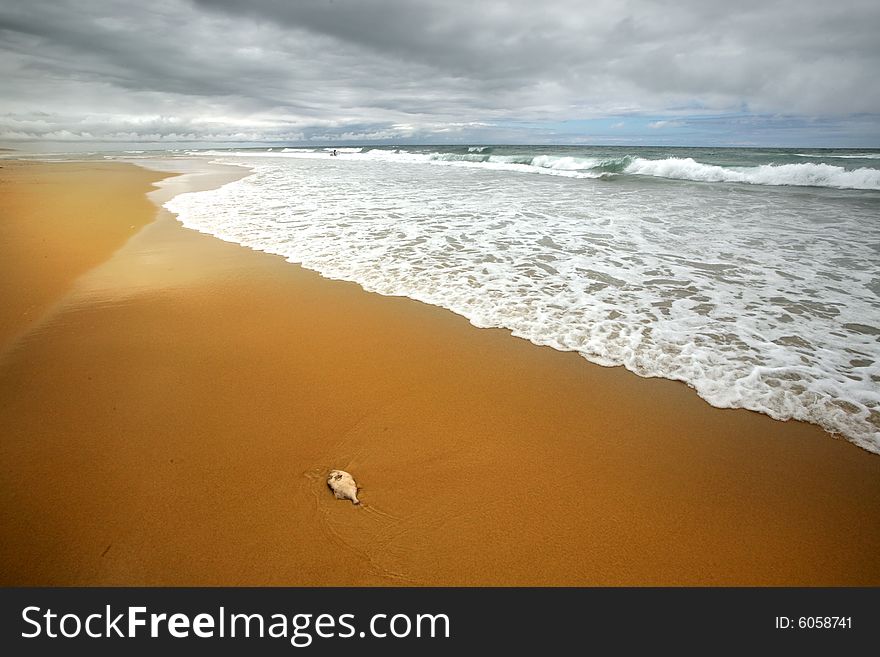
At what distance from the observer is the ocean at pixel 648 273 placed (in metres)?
3.47

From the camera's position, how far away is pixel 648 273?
19.3 feet

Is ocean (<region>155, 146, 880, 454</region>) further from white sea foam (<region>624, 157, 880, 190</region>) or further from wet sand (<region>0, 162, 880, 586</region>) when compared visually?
white sea foam (<region>624, 157, 880, 190</region>)

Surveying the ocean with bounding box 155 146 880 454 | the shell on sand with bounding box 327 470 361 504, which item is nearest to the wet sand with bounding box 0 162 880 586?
the shell on sand with bounding box 327 470 361 504

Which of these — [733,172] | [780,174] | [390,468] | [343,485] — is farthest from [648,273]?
[733,172]

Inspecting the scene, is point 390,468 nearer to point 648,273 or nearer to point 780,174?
point 648,273

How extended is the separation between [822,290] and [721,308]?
5.93 ft

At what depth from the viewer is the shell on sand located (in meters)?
2.31

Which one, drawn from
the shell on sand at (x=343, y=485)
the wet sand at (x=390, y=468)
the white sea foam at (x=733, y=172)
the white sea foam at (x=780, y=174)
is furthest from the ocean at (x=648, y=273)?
the white sea foam at (x=733, y=172)

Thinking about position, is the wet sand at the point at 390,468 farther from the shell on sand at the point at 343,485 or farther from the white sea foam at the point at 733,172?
the white sea foam at the point at 733,172

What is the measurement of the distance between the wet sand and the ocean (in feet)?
1.55

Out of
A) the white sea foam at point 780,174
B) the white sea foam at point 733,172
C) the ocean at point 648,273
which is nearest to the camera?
the ocean at point 648,273

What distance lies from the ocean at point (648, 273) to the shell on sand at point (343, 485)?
234 cm

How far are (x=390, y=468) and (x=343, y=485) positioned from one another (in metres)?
0.31
